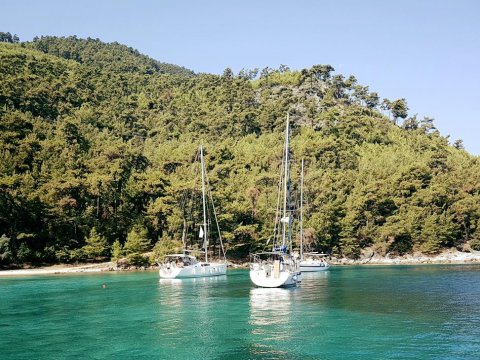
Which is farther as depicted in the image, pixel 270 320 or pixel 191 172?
pixel 191 172

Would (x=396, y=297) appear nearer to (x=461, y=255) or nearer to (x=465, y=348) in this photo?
(x=465, y=348)

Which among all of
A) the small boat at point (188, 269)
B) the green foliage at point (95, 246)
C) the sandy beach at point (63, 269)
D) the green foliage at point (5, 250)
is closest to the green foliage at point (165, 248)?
the sandy beach at point (63, 269)

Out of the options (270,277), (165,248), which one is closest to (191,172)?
(165,248)

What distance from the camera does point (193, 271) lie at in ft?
197

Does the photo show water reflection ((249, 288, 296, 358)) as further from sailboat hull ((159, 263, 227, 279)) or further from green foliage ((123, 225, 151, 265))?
green foliage ((123, 225, 151, 265))

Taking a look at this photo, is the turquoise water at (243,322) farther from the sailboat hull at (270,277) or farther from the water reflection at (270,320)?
the sailboat hull at (270,277)

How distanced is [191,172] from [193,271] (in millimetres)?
32765

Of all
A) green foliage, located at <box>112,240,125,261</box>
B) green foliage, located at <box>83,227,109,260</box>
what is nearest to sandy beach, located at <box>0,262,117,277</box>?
green foliage, located at <box>112,240,125,261</box>

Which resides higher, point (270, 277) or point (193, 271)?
point (270, 277)

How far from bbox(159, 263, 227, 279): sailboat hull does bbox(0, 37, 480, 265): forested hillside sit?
1555cm

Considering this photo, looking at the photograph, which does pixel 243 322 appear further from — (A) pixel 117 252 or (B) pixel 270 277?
(A) pixel 117 252

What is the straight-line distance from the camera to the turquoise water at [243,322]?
2225 cm

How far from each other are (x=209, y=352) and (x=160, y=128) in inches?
4393

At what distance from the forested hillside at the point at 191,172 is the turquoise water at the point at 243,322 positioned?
1046 inches
